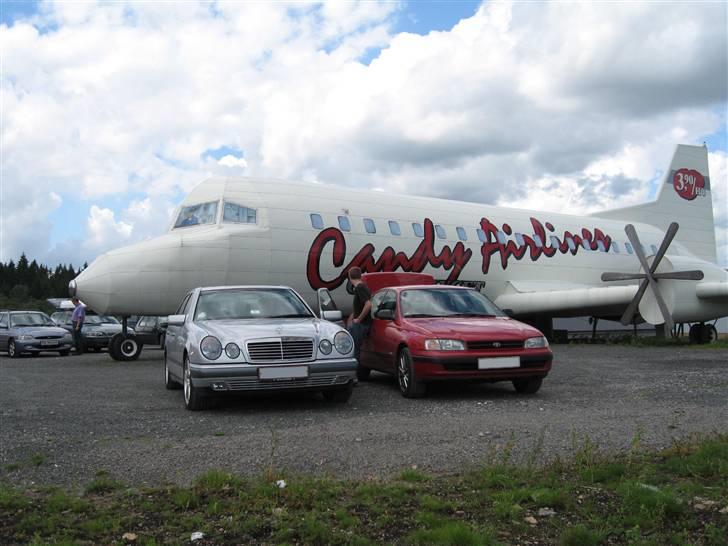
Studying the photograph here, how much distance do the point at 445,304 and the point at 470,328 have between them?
53.7 inches

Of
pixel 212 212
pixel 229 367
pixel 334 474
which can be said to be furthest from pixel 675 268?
pixel 334 474

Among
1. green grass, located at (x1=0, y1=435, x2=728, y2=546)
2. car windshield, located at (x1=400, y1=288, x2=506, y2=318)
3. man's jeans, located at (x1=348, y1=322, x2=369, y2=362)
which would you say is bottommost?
green grass, located at (x1=0, y1=435, x2=728, y2=546)

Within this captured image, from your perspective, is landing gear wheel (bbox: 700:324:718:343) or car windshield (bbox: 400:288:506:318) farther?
landing gear wheel (bbox: 700:324:718:343)

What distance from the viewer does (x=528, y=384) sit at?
9.48 metres

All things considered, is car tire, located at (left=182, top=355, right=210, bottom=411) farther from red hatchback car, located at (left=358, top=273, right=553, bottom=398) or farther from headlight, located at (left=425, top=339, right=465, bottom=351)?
headlight, located at (left=425, top=339, right=465, bottom=351)

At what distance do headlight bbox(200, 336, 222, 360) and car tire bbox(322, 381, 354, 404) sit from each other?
4.77 ft

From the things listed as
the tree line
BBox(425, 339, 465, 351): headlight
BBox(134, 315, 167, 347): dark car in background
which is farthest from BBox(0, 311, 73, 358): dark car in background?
the tree line

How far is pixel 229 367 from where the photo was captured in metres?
7.85

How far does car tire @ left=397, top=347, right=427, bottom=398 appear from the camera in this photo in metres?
9.10

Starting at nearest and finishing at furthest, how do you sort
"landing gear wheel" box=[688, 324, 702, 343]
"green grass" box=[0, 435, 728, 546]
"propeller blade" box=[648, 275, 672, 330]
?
"green grass" box=[0, 435, 728, 546] < "propeller blade" box=[648, 275, 672, 330] < "landing gear wheel" box=[688, 324, 702, 343]

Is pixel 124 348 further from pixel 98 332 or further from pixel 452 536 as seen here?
pixel 452 536

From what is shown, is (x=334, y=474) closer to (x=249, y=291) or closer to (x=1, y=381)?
(x=249, y=291)

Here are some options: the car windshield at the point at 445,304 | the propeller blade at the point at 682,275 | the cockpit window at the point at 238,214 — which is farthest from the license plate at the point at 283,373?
the propeller blade at the point at 682,275

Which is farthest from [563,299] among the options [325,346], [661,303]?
[325,346]
